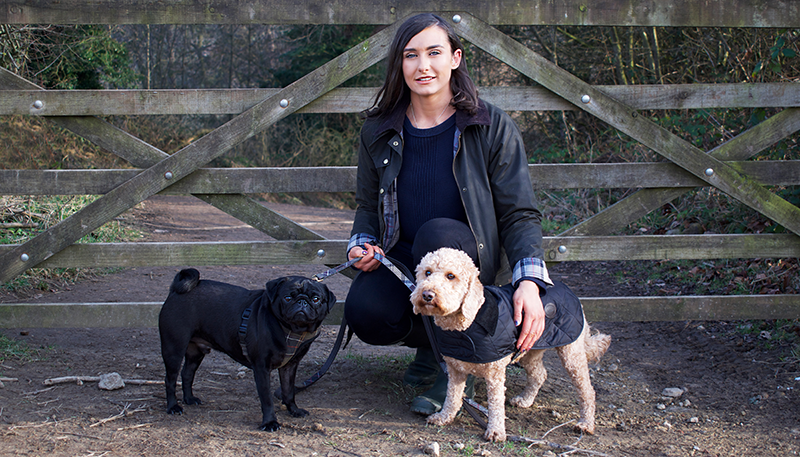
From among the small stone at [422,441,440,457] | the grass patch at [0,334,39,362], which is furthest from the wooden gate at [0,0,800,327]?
the small stone at [422,441,440,457]

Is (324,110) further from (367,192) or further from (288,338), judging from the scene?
(288,338)

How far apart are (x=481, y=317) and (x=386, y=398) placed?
994 mm

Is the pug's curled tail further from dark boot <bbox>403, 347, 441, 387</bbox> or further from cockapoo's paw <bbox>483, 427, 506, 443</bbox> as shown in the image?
cockapoo's paw <bbox>483, 427, 506, 443</bbox>

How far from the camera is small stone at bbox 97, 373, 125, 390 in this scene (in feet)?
10.8

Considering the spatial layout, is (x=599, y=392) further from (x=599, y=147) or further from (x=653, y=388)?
(x=599, y=147)

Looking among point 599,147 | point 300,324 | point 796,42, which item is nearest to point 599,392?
point 300,324

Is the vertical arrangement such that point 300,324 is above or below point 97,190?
below

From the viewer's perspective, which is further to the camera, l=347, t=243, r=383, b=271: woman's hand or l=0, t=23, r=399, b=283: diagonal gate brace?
l=0, t=23, r=399, b=283: diagonal gate brace

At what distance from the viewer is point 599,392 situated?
347cm

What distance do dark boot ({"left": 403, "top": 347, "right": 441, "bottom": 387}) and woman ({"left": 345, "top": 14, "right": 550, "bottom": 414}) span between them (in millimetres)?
238

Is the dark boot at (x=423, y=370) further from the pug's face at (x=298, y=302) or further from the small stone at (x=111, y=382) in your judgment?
the small stone at (x=111, y=382)

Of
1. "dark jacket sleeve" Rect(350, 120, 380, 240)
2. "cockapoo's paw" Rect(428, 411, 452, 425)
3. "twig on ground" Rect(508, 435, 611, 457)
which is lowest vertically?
"twig on ground" Rect(508, 435, 611, 457)

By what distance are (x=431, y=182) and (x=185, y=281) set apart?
1268 mm

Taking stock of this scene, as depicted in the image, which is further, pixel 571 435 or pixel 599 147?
pixel 599 147
